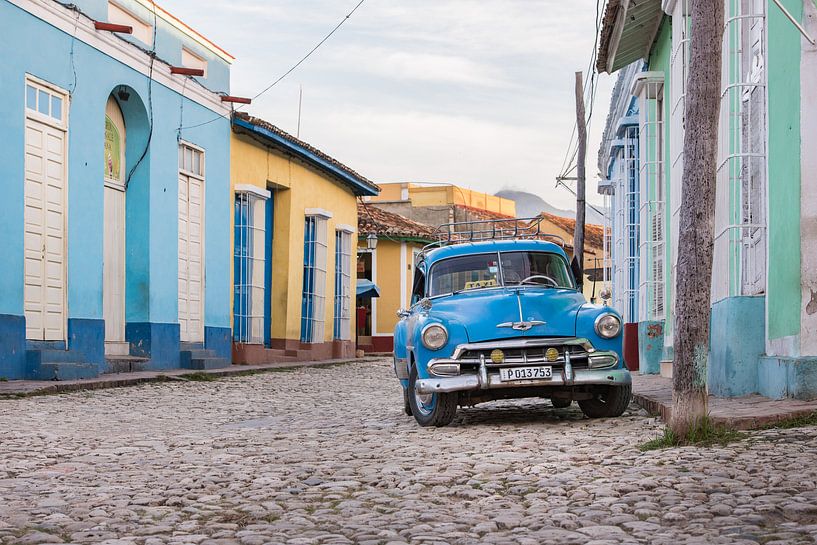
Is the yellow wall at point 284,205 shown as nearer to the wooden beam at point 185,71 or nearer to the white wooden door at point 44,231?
the wooden beam at point 185,71

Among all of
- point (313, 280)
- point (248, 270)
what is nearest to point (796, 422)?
point (248, 270)

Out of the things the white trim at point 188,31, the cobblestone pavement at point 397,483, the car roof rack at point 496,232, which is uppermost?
the white trim at point 188,31

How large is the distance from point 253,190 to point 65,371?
328 inches

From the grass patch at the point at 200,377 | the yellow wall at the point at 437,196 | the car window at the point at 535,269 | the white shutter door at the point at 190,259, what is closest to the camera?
the car window at the point at 535,269

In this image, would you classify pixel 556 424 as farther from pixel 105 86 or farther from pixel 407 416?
pixel 105 86

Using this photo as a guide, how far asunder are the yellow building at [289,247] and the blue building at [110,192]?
2.54 ft

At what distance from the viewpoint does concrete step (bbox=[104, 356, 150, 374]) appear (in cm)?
1564

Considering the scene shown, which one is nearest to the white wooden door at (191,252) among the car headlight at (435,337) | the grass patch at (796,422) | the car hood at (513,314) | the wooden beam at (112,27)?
the wooden beam at (112,27)

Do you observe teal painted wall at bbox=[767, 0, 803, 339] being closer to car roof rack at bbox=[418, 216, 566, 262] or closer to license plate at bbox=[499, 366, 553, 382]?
license plate at bbox=[499, 366, 553, 382]

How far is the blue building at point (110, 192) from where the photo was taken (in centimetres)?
1361

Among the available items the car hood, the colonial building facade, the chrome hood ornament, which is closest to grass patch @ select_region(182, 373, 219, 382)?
the colonial building facade

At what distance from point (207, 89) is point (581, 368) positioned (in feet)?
42.2

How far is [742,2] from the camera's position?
9836 mm

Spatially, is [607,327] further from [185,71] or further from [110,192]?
[185,71]
